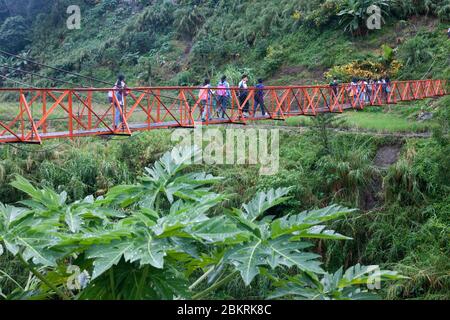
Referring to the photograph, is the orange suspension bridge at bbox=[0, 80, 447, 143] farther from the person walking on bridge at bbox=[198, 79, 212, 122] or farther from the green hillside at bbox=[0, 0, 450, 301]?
the green hillside at bbox=[0, 0, 450, 301]

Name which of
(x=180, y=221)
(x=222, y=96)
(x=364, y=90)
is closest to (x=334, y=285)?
(x=180, y=221)

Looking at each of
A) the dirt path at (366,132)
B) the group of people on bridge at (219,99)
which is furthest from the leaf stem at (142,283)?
the dirt path at (366,132)

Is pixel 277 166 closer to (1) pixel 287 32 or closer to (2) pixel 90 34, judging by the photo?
(1) pixel 287 32

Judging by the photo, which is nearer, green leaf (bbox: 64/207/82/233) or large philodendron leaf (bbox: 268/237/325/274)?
large philodendron leaf (bbox: 268/237/325/274)

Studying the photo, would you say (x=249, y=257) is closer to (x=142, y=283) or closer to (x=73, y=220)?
(x=142, y=283)

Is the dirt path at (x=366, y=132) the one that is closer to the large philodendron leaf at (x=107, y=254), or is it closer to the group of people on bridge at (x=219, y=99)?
the group of people on bridge at (x=219, y=99)

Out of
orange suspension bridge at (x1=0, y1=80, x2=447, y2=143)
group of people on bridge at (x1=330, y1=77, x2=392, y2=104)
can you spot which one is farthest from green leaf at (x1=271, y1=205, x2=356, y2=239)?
group of people on bridge at (x1=330, y1=77, x2=392, y2=104)

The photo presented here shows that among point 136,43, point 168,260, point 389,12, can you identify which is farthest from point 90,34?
point 168,260

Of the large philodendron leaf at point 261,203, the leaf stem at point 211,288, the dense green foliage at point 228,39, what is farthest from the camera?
the dense green foliage at point 228,39

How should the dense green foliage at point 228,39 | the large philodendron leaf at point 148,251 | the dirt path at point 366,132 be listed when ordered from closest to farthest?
the large philodendron leaf at point 148,251 → the dirt path at point 366,132 → the dense green foliage at point 228,39

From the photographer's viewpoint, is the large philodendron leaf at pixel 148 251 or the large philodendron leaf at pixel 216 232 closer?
the large philodendron leaf at pixel 148 251

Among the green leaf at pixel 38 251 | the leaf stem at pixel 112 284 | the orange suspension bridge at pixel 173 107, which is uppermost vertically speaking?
the orange suspension bridge at pixel 173 107

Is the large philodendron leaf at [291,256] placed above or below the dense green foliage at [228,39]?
below

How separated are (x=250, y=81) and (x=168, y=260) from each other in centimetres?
1611
